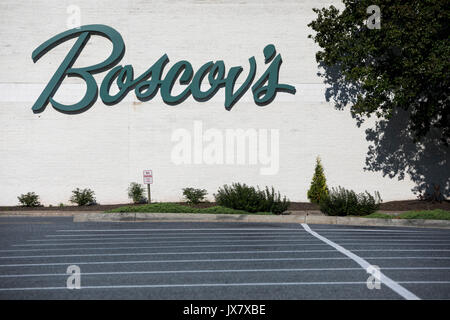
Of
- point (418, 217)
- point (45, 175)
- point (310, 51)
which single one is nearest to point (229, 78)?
point (310, 51)

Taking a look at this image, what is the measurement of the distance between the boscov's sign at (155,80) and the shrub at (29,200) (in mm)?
3595

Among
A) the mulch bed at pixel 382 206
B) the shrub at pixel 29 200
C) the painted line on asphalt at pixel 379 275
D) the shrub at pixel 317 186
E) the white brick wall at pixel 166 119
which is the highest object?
the white brick wall at pixel 166 119

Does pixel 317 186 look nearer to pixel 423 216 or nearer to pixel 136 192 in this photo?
pixel 423 216

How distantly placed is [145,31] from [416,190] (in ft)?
43.8

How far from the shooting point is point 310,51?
25.5 metres

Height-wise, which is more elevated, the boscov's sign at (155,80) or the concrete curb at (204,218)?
the boscov's sign at (155,80)

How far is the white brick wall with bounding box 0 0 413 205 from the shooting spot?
2517 cm

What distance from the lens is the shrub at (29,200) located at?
80.2 feet

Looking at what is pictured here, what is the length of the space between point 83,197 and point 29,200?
219 cm

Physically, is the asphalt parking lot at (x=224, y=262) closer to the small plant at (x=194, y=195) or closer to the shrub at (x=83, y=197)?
the small plant at (x=194, y=195)

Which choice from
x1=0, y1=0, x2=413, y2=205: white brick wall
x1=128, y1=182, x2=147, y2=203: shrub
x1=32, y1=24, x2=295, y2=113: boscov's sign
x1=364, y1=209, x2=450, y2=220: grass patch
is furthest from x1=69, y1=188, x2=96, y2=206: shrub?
x1=364, y1=209, x2=450, y2=220: grass patch

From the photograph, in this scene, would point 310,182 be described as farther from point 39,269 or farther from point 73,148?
point 39,269

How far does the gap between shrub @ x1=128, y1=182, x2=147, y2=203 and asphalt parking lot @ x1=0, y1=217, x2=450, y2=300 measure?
838cm

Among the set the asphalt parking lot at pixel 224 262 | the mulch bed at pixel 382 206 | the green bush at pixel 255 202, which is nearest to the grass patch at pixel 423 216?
the asphalt parking lot at pixel 224 262
